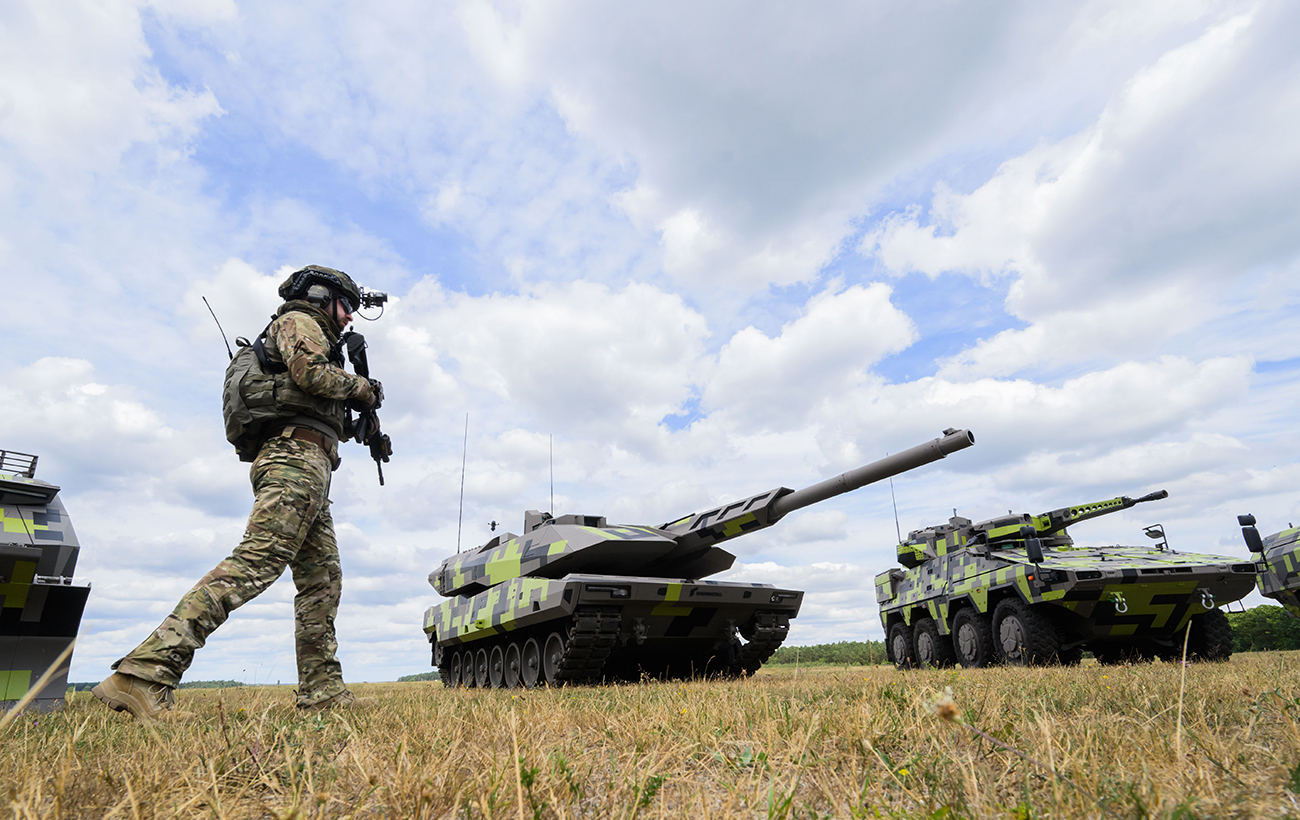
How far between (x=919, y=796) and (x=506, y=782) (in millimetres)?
932

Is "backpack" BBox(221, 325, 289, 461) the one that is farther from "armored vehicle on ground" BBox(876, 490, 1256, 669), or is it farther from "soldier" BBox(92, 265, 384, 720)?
"armored vehicle on ground" BBox(876, 490, 1256, 669)

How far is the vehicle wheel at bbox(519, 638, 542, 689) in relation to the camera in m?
8.75

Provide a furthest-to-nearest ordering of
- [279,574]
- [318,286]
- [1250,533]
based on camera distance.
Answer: [1250,533], [318,286], [279,574]

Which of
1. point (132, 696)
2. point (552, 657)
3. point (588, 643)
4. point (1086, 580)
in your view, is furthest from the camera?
point (1086, 580)

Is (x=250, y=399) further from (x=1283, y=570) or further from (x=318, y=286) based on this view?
(x=1283, y=570)

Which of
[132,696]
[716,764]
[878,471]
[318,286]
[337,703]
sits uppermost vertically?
[318,286]

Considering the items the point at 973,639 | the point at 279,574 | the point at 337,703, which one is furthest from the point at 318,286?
the point at 973,639

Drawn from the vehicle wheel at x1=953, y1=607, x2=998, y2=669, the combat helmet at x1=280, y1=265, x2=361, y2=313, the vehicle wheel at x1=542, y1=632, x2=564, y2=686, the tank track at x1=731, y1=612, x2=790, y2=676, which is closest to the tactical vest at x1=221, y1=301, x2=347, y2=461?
the combat helmet at x1=280, y1=265, x2=361, y2=313

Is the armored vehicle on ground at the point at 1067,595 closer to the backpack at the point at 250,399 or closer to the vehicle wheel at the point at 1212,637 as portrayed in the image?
the vehicle wheel at the point at 1212,637

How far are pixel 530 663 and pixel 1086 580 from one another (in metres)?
6.43

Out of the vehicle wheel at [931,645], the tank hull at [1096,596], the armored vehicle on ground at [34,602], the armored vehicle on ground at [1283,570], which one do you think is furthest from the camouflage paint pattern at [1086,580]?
the armored vehicle on ground at [34,602]

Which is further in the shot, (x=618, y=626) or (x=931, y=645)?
(x=931, y=645)

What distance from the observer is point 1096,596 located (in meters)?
9.21

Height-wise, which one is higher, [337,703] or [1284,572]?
[1284,572]
